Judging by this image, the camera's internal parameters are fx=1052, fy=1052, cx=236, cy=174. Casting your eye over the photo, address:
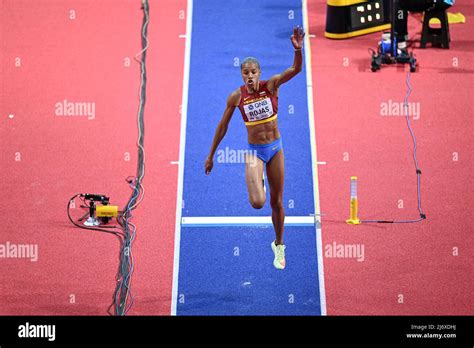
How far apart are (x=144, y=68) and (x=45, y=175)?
3.07 m

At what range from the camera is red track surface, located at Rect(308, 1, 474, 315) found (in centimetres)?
1209

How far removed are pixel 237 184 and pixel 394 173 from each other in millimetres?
2122

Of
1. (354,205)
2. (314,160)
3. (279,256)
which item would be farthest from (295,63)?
(314,160)

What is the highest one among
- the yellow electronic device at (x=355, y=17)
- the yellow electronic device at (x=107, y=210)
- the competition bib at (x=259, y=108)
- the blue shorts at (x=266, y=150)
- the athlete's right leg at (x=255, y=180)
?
the yellow electronic device at (x=355, y=17)

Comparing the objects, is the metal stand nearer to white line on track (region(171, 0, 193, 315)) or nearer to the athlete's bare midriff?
white line on track (region(171, 0, 193, 315))

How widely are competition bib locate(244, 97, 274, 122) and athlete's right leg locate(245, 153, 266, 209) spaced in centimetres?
44

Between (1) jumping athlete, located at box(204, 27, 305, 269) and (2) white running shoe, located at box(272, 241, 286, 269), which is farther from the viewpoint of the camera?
(2) white running shoe, located at box(272, 241, 286, 269)

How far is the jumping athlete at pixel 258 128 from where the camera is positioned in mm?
10945

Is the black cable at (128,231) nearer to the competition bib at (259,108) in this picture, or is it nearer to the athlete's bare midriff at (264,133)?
the athlete's bare midriff at (264,133)

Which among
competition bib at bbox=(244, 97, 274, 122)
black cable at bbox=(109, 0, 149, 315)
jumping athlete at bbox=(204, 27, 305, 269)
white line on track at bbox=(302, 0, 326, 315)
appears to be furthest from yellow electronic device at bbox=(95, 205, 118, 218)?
competition bib at bbox=(244, 97, 274, 122)

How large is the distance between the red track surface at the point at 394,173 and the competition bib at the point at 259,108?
2329 millimetres

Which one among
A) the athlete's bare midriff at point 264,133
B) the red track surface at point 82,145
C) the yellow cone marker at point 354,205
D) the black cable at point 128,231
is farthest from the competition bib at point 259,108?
the black cable at point 128,231

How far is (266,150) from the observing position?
1123cm

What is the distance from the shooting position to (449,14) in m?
18.4
